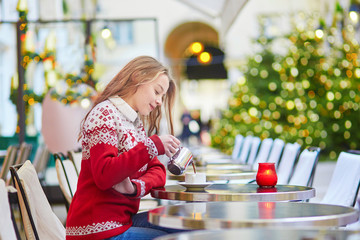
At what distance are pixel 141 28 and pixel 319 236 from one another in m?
7.81

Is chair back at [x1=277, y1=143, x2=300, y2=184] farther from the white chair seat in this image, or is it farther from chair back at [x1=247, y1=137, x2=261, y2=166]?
the white chair seat

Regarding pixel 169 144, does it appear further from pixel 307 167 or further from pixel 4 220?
pixel 307 167

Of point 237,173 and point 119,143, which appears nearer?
point 119,143

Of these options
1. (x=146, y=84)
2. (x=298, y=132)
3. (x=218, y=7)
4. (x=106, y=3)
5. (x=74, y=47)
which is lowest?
Result: (x=298, y=132)

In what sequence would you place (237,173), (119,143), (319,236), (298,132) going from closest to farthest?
(319,236)
(119,143)
(237,173)
(298,132)

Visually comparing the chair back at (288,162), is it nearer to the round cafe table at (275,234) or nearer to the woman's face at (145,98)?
the woman's face at (145,98)

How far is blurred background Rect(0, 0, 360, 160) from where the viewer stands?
7.69 meters

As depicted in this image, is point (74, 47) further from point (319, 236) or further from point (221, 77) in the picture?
point (221, 77)

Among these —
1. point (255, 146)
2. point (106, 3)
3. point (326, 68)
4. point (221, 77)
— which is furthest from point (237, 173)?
point (221, 77)

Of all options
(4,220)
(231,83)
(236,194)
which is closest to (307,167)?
(236,194)

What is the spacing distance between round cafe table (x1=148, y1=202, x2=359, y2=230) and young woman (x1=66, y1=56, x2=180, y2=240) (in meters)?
0.34

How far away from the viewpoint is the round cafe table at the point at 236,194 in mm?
2451

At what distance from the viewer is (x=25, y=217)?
231 centimetres

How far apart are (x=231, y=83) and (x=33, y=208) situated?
8568 millimetres
